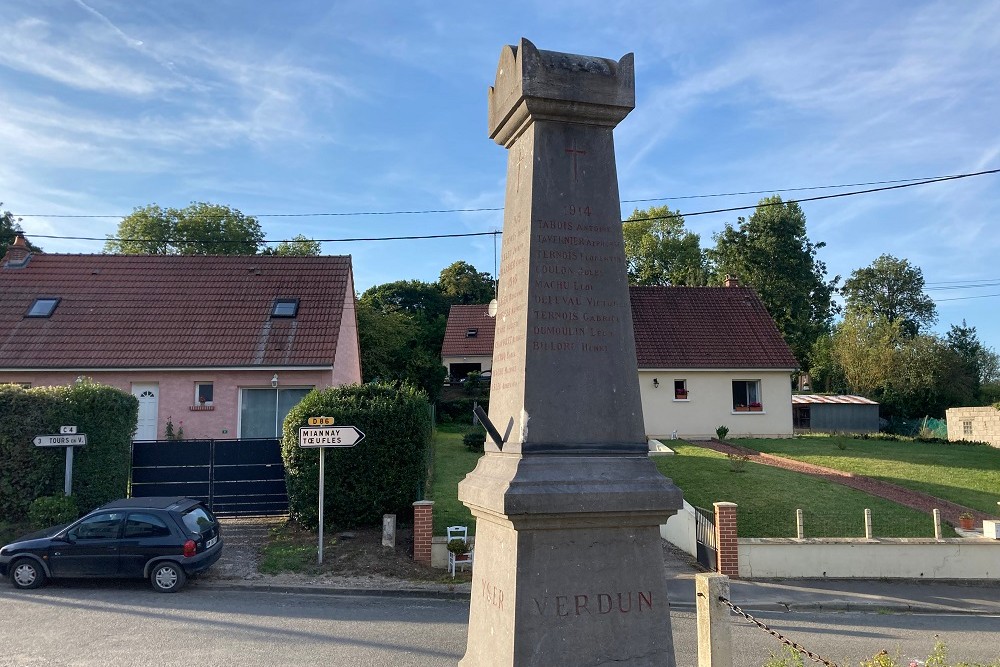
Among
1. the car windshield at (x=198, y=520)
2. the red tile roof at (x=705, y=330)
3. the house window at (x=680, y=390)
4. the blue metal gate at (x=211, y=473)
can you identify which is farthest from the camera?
the red tile roof at (x=705, y=330)

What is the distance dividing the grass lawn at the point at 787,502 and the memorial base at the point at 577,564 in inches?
438

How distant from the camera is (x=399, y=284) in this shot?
6269 cm

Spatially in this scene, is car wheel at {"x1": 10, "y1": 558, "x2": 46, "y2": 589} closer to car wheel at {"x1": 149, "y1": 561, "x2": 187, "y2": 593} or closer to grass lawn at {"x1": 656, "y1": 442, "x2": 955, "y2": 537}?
car wheel at {"x1": 149, "y1": 561, "x2": 187, "y2": 593}

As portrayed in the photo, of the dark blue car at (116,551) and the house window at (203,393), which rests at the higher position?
the house window at (203,393)

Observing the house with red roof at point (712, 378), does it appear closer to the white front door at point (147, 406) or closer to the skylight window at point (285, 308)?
the skylight window at point (285, 308)

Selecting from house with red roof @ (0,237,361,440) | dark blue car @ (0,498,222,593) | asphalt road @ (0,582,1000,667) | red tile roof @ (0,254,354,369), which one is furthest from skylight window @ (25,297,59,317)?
asphalt road @ (0,582,1000,667)

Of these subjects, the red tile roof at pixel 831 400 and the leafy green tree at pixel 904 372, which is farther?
the leafy green tree at pixel 904 372

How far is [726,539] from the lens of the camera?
41.7 ft

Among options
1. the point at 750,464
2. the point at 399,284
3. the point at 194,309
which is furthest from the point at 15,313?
the point at 399,284

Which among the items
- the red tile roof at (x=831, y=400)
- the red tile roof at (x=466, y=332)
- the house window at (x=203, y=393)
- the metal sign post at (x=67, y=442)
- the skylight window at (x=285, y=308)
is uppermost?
the red tile roof at (x=466, y=332)

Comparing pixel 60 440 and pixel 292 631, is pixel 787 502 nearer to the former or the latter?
pixel 292 631

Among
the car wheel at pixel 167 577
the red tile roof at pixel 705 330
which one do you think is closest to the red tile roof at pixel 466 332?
the red tile roof at pixel 705 330

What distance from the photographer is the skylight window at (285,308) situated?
22.0 metres

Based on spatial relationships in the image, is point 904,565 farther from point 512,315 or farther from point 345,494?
point 512,315
